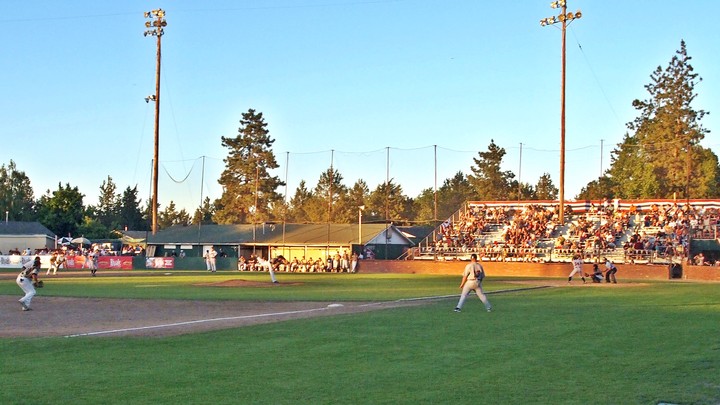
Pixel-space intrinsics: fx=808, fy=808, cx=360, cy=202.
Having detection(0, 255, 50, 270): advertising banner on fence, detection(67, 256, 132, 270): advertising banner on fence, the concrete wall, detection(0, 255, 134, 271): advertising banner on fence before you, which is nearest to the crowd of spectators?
the concrete wall

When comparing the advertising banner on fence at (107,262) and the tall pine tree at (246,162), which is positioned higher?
the tall pine tree at (246,162)

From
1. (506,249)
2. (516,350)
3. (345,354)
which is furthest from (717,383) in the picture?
(506,249)

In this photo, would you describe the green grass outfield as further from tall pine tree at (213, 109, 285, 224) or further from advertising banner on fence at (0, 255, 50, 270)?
tall pine tree at (213, 109, 285, 224)

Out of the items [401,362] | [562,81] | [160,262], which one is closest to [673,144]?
[562,81]

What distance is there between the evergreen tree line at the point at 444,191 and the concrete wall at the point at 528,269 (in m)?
12.5

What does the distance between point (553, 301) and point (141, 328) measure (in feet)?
43.1

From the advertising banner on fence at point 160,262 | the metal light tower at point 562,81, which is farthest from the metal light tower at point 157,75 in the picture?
the metal light tower at point 562,81

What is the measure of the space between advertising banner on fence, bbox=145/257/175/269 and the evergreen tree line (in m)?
6.50

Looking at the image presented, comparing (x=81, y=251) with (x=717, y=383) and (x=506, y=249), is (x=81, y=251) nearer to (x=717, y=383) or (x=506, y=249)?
(x=506, y=249)

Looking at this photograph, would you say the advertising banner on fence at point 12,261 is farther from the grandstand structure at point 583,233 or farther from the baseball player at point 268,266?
the grandstand structure at point 583,233

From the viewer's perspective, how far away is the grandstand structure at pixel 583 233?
159 feet

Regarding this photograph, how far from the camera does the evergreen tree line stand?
83938 millimetres

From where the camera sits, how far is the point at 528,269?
49.6 metres

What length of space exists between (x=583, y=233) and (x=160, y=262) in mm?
35251
